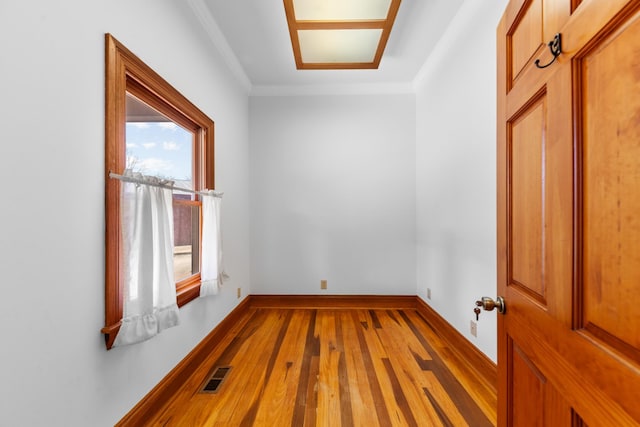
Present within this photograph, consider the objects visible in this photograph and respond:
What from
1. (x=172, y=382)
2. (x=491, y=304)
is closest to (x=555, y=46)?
(x=491, y=304)

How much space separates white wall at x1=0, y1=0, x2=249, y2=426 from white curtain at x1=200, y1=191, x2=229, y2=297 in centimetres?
65

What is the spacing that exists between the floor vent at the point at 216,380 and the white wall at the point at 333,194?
4.63 ft

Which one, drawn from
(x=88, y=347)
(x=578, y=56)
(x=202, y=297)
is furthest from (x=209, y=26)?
(x=578, y=56)

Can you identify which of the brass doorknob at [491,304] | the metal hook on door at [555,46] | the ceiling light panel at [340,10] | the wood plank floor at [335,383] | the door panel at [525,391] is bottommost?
the wood plank floor at [335,383]

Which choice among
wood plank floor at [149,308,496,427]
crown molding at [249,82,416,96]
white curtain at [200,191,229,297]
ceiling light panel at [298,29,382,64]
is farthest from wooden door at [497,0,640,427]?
crown molding at [249,82,416,96]

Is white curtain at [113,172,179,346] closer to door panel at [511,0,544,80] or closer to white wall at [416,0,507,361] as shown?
door panel at [511,0,544,80]

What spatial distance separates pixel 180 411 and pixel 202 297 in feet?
2.53

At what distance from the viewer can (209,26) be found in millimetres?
2281

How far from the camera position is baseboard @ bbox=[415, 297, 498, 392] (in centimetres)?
183

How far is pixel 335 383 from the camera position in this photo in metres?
1.88

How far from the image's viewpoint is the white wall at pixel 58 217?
2.93 feet

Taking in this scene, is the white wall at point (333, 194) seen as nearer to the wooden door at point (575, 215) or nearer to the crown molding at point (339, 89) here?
the crown molding at point (339, 89)

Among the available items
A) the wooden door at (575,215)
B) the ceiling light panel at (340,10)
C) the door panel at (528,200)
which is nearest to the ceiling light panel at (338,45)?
the ceiling light panel at (340,10)

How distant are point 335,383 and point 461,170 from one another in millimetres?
1912
